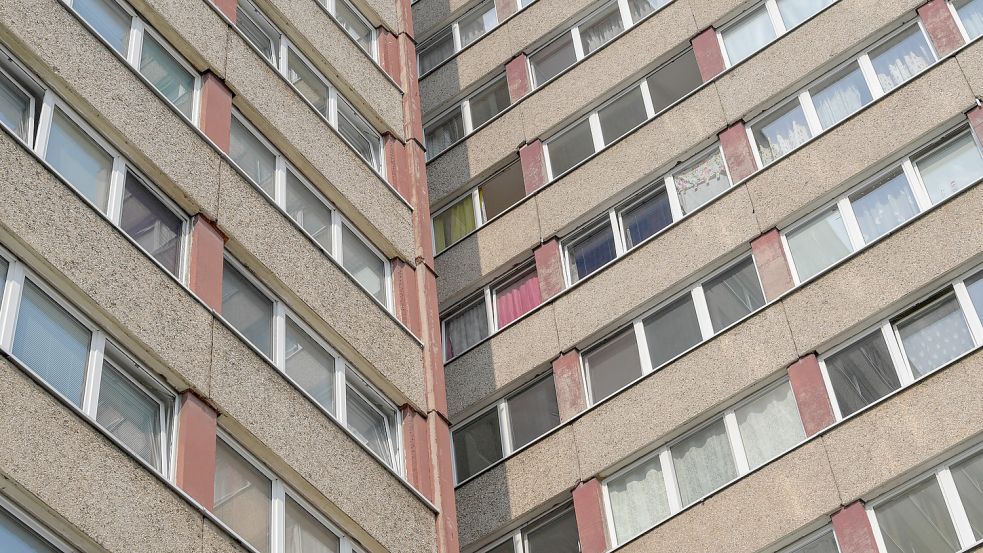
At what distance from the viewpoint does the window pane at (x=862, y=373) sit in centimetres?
2070

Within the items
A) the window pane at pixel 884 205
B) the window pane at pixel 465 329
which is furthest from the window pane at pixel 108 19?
the window pane at pixel 884 205

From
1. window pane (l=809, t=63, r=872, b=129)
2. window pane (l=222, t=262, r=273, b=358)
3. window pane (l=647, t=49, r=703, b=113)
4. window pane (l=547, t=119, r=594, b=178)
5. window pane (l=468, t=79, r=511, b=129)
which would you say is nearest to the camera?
window pane (l=222, t=262, r=273, b=358)

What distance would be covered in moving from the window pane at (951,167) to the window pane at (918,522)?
Answer: 17.0 ft

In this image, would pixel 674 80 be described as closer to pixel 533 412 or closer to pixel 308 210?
pixel 533 412

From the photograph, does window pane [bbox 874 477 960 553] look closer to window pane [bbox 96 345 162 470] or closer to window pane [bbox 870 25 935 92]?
window pane [bbox 870 25 935 92]

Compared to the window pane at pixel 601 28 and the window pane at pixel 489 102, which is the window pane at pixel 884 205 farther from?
the window pane at pixel 489 102

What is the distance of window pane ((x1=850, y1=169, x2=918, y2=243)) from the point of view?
22.7m

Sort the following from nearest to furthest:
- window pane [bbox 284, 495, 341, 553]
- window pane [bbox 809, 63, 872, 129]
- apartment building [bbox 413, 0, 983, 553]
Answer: window pane [bbox 284, 495, 341, 553]
apartment building [bbox 413, 0, 983, 553]
window pane [bbox 809, 63, 872, 129]

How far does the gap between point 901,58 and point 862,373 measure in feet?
21.4

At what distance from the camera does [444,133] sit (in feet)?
103

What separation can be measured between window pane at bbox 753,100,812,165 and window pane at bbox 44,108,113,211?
11.6m

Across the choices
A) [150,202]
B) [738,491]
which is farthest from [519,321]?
[150,202]

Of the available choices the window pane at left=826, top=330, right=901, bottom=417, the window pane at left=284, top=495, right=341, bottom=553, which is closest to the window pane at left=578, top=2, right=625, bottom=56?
the window pane at left=826, top=330, right=901, bottom=417

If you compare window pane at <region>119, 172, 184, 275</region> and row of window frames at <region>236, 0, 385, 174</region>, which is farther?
row of window frames at <region>236, 0, 385, 174</region>
